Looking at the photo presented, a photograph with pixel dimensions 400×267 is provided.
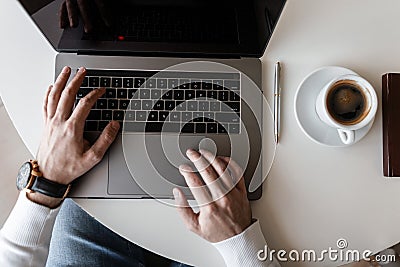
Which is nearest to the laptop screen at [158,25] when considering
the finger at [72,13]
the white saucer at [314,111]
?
the finger at [72,13]

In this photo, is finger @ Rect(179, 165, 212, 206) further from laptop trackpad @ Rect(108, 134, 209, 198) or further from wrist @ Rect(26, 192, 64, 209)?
wrist @ Rect(26, 192, 64, 209)

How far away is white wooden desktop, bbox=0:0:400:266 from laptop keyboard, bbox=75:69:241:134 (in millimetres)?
79

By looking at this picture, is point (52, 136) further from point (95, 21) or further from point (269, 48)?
point (269, 48)

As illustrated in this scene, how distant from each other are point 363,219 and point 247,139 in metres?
0.24

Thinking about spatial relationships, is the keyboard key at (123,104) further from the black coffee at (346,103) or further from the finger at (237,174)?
the black coffee at (346,103)

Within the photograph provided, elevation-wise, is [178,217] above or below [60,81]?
below

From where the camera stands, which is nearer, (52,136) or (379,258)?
(52,136)

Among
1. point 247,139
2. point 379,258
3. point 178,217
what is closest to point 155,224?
point 178,217

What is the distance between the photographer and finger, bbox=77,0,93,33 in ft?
2.30

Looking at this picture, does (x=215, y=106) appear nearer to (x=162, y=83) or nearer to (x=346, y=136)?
(x=162, y=83)

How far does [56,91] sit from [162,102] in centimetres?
18

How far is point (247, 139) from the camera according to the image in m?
0.80

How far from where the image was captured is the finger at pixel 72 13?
2.31ft

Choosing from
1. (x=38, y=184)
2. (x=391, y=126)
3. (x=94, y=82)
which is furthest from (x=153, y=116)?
(x=391, y=126)
